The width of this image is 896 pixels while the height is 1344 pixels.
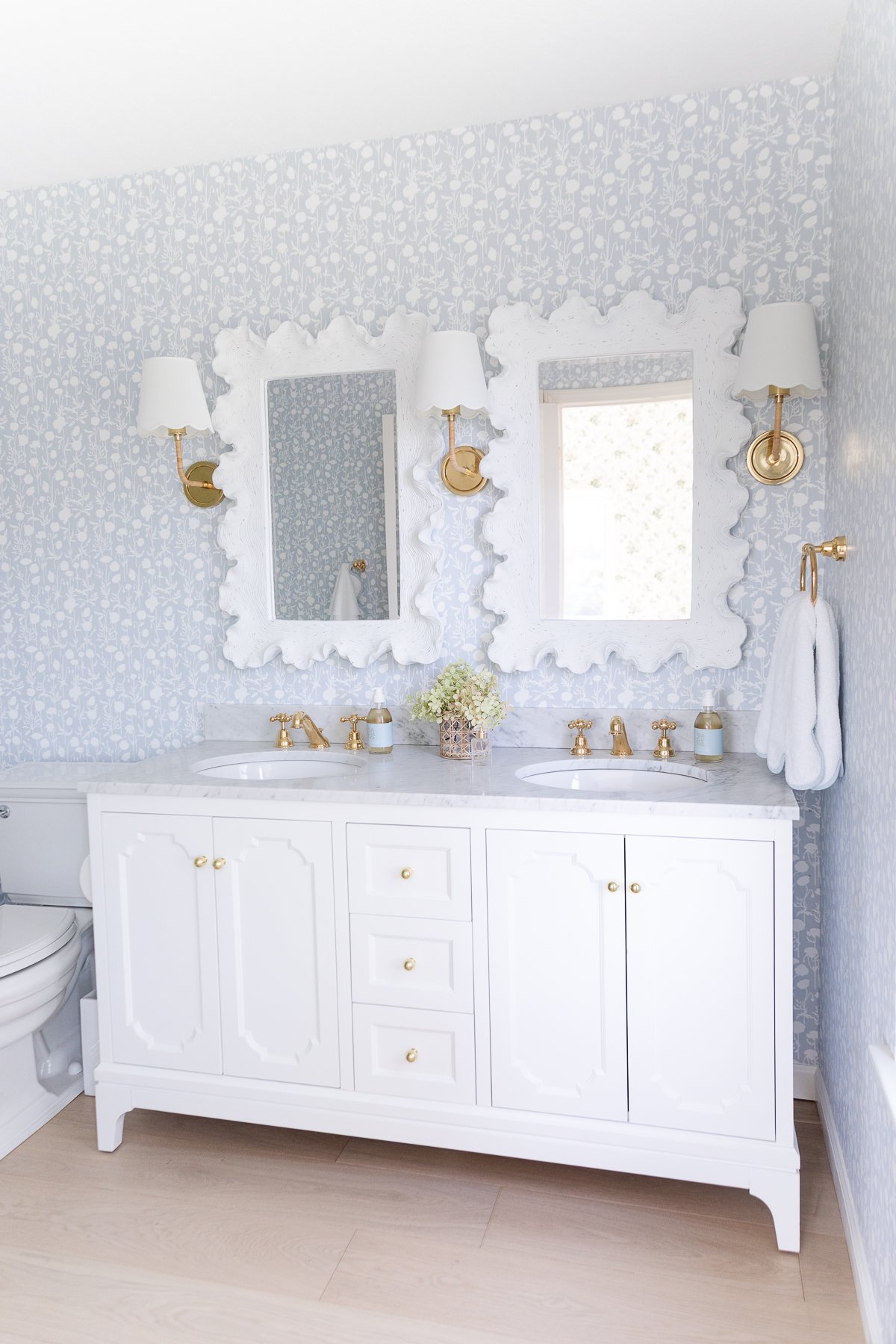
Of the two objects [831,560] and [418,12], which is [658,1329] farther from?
[418,12]

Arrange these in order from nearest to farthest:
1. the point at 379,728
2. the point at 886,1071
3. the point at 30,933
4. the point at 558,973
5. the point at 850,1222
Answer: the point at 886,1071
the point at 850,1222
the point at 558,973
the point at 30,933
the point at 379,728

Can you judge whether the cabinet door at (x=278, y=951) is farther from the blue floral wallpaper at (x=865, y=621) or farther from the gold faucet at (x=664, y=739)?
the blue floral wallpaper at (x=865, y=621)

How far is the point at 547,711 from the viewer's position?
2.48 meters

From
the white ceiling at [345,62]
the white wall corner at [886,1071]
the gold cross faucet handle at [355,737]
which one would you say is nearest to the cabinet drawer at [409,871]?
the gold cross faucet handle at [355,737]

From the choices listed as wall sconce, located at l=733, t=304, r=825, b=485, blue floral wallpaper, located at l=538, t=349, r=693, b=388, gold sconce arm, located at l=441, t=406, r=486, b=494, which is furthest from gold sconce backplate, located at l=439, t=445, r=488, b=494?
wall sconce, located at l=733, t=304, r=825, b=485

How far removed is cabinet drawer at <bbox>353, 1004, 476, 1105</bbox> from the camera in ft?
6.87

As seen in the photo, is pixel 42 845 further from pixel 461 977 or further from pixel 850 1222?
pixel 850 1222

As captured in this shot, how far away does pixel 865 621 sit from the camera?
1759 mm

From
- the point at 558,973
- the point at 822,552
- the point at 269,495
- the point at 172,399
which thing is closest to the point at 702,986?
the point at 558,973

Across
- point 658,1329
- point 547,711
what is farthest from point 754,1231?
point 547,711

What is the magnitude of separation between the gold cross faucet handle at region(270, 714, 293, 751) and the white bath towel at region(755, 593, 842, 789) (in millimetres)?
1218

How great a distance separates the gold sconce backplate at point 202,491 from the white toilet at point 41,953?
0.81 meters

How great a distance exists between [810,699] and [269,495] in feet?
4.70

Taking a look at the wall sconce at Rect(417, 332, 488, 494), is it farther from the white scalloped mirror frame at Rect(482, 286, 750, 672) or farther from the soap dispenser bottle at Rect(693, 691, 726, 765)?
the soap dispenser bottle at Rect(693, 691, 726, 765)
